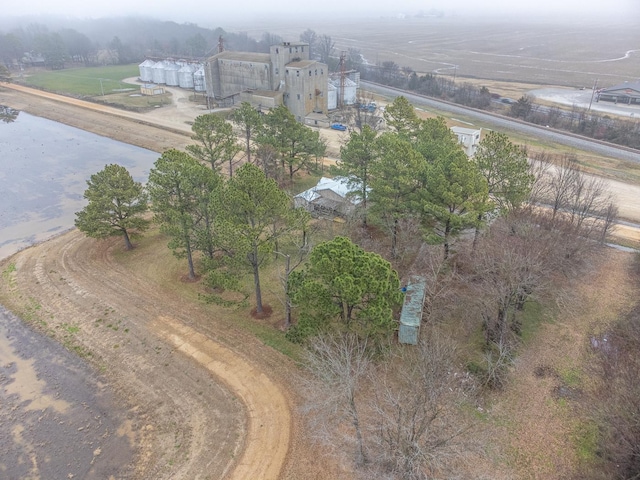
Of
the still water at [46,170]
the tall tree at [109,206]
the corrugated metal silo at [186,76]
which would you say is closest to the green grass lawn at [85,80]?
the corrugated metal silo at [186,76]

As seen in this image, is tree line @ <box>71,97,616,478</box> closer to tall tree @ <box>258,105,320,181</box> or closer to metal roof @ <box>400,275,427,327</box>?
metal roof @ <box>400,275,427,327</box>

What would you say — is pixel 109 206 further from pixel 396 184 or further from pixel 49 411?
pixel 396 184

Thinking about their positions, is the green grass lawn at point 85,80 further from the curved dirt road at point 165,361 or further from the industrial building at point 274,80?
the curved dirt road at point 165,361

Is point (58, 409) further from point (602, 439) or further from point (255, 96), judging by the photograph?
point (255, 96)

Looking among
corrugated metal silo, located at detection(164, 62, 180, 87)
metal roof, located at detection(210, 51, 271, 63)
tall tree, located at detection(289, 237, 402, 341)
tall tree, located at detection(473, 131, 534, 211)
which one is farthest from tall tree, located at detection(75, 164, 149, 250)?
corrugated metal silo, located at detection(164, 62, 180, 87)

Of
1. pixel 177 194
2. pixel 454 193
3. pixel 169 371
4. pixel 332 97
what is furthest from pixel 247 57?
pixel 169 371

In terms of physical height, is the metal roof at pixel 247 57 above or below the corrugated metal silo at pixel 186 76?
above
